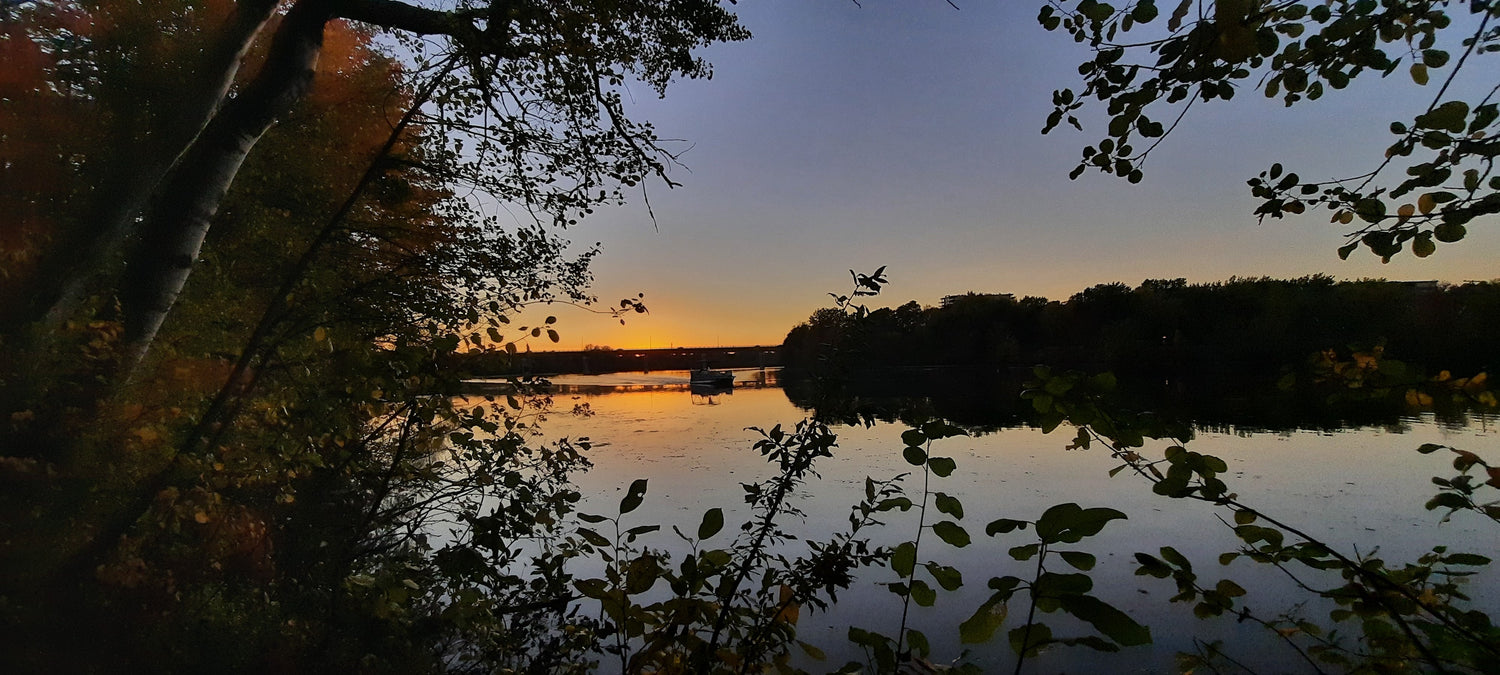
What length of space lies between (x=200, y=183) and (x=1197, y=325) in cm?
3083

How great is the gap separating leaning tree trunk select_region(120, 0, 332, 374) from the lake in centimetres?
293

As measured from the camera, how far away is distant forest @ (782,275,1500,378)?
51.5 feet

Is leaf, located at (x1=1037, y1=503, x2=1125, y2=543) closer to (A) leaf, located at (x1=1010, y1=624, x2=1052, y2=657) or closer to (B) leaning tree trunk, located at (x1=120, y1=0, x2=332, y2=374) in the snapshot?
(A) leaf, located at (x1=1010, y1=624, x2=1052, y2=657)

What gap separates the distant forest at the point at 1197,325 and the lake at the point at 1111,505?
262 centimetres

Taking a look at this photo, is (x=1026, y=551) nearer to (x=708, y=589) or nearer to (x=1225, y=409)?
(x=708, y=589)

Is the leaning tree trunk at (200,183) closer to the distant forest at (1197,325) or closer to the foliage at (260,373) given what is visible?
the foliage at (260,373)

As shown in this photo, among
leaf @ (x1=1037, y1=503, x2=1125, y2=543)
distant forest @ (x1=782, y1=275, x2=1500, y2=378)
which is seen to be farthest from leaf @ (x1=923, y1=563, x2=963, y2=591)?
distant forest @ (x1=782, y1=275, x2=1500, y2=378)

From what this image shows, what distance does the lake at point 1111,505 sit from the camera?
5.33 metres

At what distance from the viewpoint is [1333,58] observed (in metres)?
1.13

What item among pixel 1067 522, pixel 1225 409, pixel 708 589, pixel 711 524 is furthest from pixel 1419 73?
pixel 1225 409

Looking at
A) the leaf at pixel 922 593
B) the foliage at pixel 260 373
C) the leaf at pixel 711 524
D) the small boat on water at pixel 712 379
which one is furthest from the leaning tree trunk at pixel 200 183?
the small boat on water at pixel 712 379

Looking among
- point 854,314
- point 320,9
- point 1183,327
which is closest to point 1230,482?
point 854,314

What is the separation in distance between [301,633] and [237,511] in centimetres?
132

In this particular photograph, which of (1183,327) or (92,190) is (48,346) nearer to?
(92,190)
